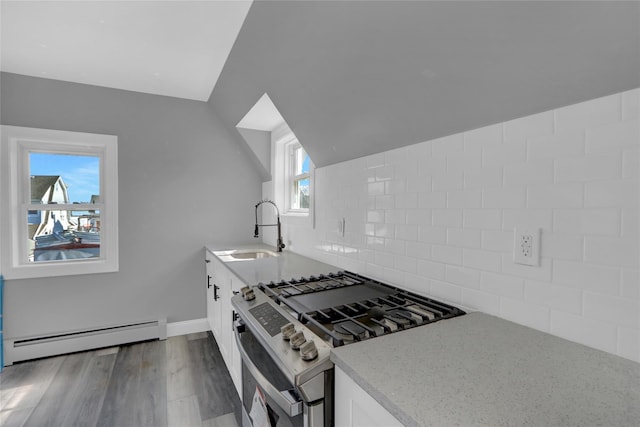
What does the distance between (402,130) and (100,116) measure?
2764 millimetres

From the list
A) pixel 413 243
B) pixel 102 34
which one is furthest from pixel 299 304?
pixel 102 34

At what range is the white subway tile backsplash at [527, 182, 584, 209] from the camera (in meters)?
0.88

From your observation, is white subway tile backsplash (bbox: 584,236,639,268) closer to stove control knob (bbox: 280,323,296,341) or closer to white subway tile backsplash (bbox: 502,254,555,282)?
white subway tile backsplash (bbox: 502,254,555,282)

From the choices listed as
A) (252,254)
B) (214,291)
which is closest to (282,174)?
(252,254)

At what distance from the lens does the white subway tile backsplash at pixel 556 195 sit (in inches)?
34.7

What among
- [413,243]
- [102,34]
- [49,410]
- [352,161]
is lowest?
[49,410]

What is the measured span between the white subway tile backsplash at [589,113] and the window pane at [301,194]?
2.06 m

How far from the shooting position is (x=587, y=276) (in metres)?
0.86

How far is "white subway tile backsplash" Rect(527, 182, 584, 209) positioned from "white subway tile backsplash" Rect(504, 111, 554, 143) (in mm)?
169

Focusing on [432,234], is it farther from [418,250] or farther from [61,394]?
[61,394]

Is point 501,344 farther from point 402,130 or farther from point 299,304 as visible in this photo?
point 402,130

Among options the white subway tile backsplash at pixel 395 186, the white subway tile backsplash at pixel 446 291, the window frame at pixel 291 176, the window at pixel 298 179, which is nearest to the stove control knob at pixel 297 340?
the white subway tile backsplash at pixel 446 291

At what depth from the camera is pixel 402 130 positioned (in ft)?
4.68

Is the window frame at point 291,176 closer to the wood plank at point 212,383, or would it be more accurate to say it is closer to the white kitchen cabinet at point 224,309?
the white kitchen cabinet at point 224,309
